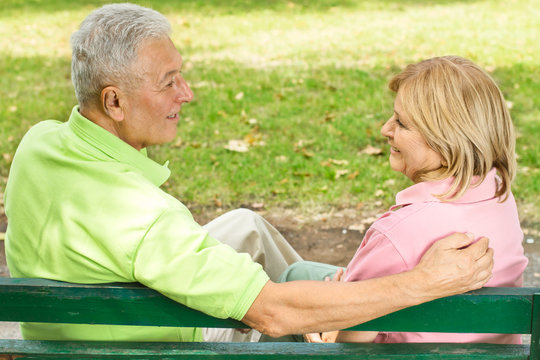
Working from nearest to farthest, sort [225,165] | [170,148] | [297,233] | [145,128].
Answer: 1. [145,128]
2. [297,233]
3. [225,165]
4. [170,148]

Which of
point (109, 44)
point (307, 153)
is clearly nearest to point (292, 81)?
point (307, 153)

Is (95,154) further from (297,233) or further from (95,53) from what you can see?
(297,233)

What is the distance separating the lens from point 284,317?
6.17ft

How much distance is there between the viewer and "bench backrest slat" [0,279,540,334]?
1748 millimetres

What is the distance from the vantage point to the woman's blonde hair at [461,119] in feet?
6.95

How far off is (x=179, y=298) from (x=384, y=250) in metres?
0.58

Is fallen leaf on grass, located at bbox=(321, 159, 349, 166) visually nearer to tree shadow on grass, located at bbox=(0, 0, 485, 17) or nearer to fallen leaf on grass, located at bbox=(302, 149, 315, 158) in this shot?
fallen leaf on grass, located at bbox=(302, 149, 315, 158)

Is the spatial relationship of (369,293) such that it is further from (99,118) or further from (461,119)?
(99,118)

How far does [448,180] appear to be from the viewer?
6.98 feet

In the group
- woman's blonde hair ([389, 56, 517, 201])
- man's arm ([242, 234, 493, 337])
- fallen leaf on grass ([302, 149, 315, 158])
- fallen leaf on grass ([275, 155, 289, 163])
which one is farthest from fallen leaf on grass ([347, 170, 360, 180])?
man's arm ([242, 234, 493, 337])

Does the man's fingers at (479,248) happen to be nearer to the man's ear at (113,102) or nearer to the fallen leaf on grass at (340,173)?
the man's ear at (113,102)

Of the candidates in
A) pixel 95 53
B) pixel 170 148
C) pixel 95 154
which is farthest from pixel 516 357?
pixel 170 148

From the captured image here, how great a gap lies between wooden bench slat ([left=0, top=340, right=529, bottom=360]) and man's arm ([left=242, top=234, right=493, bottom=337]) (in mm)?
67

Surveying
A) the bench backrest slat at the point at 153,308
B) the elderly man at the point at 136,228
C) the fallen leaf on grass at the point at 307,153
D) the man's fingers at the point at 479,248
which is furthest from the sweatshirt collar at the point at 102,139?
the fallen leaf on grass at the point at 307,153
